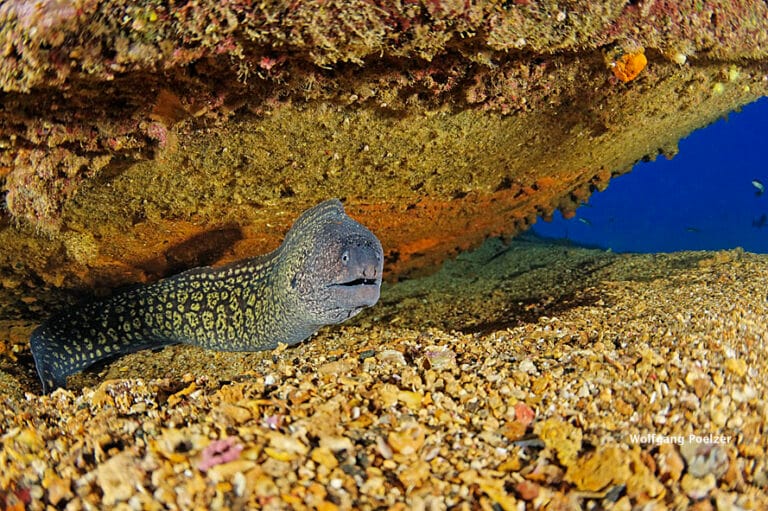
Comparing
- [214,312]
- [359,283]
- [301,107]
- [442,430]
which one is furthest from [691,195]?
[442,430]

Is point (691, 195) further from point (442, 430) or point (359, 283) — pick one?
point (442, 430)

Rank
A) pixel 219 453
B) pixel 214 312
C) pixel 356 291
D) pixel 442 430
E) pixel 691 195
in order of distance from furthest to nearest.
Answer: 1. pixel 691 195
2. pixel 214 312
3. pixel 356 291
4. pixel 442 430
5. pixel 219 453

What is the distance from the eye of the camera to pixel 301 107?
280 centimetres

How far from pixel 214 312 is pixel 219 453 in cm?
315

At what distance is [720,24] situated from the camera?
253cm

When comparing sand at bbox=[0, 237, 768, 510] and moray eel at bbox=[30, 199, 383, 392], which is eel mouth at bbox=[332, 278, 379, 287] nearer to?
moray eel at bbox=[30, 199, 383, 392]

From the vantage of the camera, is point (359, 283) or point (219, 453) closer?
point (219, 453)

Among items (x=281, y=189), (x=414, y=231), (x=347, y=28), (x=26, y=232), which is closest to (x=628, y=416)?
(x=347, y=28)

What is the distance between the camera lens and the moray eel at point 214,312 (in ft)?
11.8

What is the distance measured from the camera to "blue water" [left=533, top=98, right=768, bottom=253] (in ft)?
249

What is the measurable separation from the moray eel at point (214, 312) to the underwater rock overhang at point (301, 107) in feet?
1.40

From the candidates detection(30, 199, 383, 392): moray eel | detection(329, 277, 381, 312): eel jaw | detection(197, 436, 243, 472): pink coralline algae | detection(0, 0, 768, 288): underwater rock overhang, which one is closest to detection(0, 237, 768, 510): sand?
detection(197, 436, 243, 472): pink coralline algae

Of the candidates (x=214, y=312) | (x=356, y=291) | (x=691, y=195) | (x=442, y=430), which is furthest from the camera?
(x=691, y=195)

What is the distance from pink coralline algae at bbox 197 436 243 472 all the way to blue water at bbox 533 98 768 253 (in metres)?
76.8
